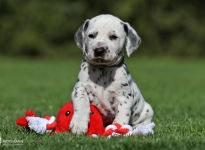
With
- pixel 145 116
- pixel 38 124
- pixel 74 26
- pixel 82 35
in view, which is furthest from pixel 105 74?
pixel 74 26

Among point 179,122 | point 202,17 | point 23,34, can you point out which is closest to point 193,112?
point 179,122

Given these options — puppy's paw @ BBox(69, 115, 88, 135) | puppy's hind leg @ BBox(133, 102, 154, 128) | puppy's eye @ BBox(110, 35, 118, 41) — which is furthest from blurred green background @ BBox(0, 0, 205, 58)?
puppy's paw @ BBox(69, 115, 88, 135)

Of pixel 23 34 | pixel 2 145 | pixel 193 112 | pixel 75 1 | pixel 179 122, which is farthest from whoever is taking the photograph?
pixel 75 1

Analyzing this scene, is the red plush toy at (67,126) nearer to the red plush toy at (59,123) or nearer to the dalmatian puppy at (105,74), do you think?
the red plush toy at (59,123)

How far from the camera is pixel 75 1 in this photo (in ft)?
126

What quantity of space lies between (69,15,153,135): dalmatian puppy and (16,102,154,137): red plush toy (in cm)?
15

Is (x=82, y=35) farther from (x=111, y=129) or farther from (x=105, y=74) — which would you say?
(x=111, y=129)

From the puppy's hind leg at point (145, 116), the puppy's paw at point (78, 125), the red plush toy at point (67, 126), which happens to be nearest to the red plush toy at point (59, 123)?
the red plush toy at point (67, 126)

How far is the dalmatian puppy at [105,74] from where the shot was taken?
5.71m

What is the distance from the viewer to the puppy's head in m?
5.64

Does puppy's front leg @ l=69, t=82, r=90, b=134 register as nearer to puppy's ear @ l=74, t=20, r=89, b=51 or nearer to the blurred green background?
puppy's ear @ l=74, t=20, r=89, b=51

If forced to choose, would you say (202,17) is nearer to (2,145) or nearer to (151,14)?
(151,14)

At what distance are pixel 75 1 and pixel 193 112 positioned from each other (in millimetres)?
30813

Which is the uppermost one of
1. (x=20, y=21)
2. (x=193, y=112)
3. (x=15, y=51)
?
(x=20, y=21)
